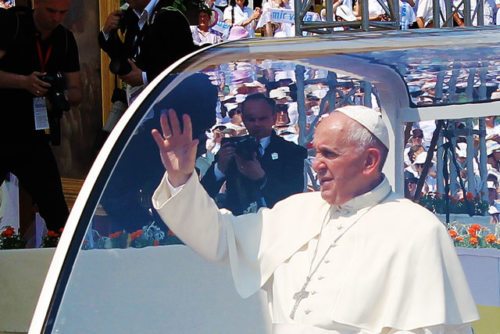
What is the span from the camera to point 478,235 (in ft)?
7.86

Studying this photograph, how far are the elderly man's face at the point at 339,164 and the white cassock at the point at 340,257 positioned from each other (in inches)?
1.0

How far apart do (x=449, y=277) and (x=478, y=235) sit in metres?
0.13

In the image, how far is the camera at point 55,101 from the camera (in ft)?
18.5

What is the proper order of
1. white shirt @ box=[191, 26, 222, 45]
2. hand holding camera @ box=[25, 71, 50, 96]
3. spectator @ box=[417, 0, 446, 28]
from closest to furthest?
hand holding camera @ box=[25, 71, 50, 96] < spectator @ box=[417, 0, 446, 28] < white shirt @ box=[191, 26, 222, 45]

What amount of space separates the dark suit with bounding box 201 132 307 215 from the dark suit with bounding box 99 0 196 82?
3195mm

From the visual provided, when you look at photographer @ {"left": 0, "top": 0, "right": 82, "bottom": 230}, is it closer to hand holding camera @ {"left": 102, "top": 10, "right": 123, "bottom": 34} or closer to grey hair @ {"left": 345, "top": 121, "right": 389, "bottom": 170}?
hand holding camera @ {"left": 102, "top": 10, "right": 123, "bottom": 34}

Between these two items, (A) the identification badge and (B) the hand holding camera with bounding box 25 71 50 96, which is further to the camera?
(A) the identification badge

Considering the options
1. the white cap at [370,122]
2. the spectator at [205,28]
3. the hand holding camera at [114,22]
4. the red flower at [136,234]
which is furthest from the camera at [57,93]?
the spectator at [205,28]

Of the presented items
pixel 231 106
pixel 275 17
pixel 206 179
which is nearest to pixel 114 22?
pixel 231 106

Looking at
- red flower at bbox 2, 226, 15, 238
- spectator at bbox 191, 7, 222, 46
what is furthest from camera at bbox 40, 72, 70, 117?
spectator at bbox 191, 7, 222, 46

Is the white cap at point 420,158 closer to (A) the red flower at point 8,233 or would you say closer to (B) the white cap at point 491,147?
(B) the white cap at point 491,147

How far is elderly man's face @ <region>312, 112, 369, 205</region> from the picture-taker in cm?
243

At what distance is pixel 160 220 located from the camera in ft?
8.04

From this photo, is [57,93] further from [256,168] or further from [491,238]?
[491,238]
